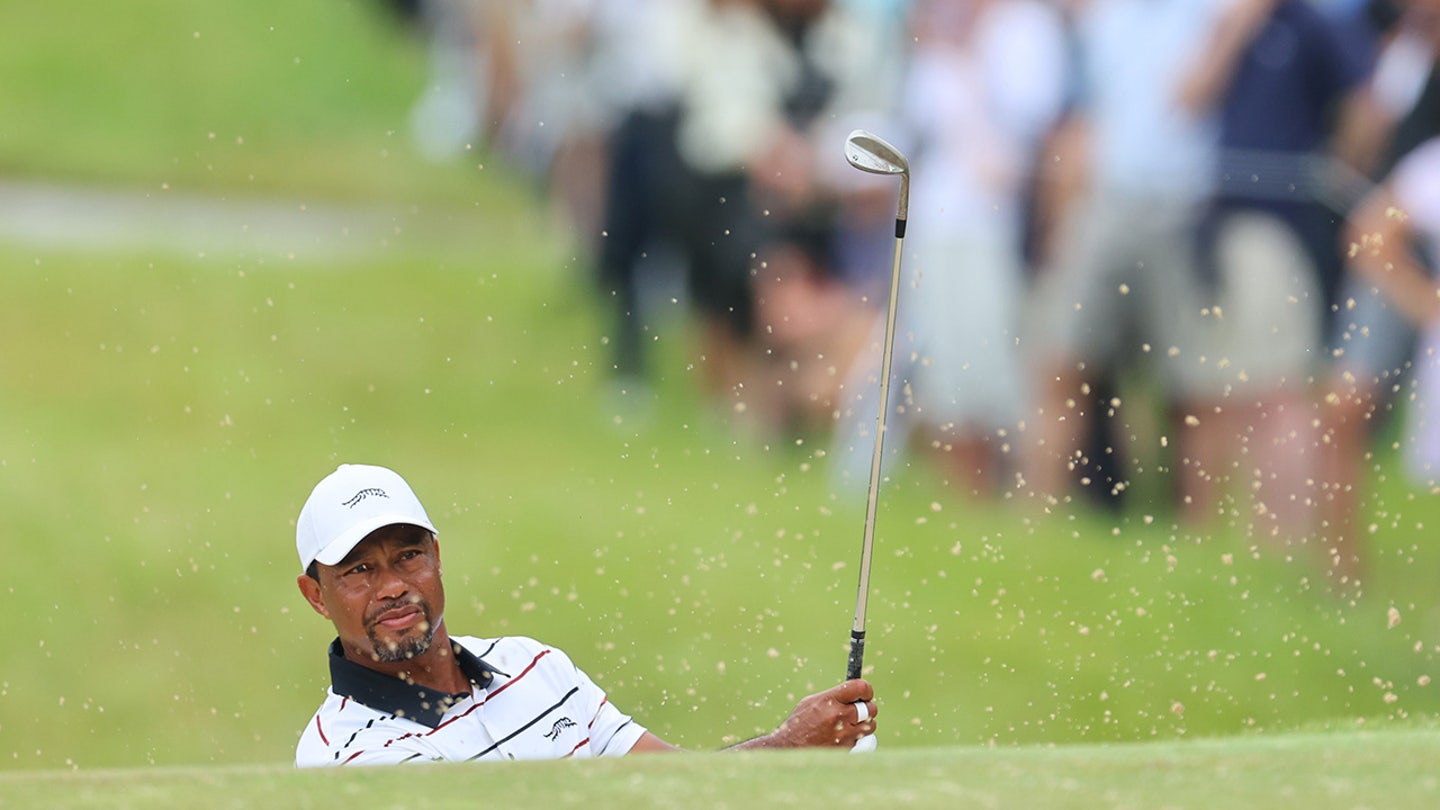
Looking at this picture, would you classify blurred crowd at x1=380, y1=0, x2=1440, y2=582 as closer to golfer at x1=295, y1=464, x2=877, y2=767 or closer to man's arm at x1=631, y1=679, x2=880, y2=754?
man's arm at x1=631, y1=679, x2=880, y2=754

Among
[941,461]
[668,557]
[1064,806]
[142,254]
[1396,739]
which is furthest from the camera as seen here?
[142,254]

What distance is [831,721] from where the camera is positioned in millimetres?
3668

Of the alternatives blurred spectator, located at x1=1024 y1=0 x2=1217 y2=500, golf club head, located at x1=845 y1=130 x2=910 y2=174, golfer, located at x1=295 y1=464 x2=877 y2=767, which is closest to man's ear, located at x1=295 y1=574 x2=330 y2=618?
golfer, located at x1=295 y1=464 x2=877 y2=767

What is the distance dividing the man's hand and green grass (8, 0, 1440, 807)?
92.7 inches

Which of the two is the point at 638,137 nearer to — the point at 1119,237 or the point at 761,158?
the point at 761,158

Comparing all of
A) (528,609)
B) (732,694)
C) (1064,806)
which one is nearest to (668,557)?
(528,609)

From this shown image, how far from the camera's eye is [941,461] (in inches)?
336

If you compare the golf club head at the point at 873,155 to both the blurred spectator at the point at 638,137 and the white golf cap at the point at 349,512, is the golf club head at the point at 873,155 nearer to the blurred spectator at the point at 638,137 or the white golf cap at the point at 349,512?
the white golf cap at the point at 349,512

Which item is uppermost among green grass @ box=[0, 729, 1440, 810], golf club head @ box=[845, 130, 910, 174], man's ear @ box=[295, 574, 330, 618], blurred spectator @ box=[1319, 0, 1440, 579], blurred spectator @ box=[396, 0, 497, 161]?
blurred spectator @ box=[396, 0, 497, 161]

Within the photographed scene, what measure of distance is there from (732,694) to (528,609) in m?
1.06

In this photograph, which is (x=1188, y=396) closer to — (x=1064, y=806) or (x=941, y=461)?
(x=941, y=461)

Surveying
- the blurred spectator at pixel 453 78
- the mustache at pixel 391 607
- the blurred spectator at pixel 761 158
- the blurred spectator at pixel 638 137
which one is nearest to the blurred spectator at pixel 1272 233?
the blurred spectator at pixel 761 158

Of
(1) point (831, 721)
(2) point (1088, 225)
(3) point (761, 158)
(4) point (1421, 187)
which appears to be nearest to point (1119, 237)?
(2) point (1088, 225)

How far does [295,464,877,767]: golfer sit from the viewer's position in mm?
3619
